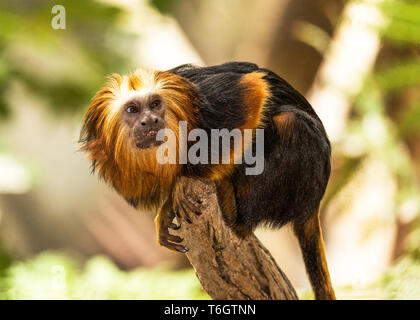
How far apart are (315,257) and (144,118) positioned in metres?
0.69

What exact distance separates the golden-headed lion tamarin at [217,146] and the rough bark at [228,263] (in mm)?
42

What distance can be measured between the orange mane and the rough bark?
0.19m

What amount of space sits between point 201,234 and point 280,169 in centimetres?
28

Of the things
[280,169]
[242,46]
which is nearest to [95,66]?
[242,46]

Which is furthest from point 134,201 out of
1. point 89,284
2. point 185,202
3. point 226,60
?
point 226,60

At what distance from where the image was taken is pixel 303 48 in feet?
7.59

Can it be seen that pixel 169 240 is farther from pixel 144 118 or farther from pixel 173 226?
pixel 144 118

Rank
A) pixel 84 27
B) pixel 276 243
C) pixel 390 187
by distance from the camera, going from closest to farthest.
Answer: pixel 276 243 < pixel 84 27 < pixel 390 187

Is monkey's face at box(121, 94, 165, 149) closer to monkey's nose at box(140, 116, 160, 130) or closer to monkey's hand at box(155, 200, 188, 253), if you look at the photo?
monkey's nose at box(140, 116, 160, 130)

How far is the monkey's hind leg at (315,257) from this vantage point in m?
1.53

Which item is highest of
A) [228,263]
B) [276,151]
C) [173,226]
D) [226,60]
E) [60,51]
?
[60,51]

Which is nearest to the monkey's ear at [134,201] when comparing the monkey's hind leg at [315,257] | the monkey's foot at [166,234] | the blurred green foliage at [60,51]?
the monkey's foot at [166,234]

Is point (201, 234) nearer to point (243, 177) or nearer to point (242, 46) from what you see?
point (243, 177)

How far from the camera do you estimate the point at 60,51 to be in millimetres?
2521
